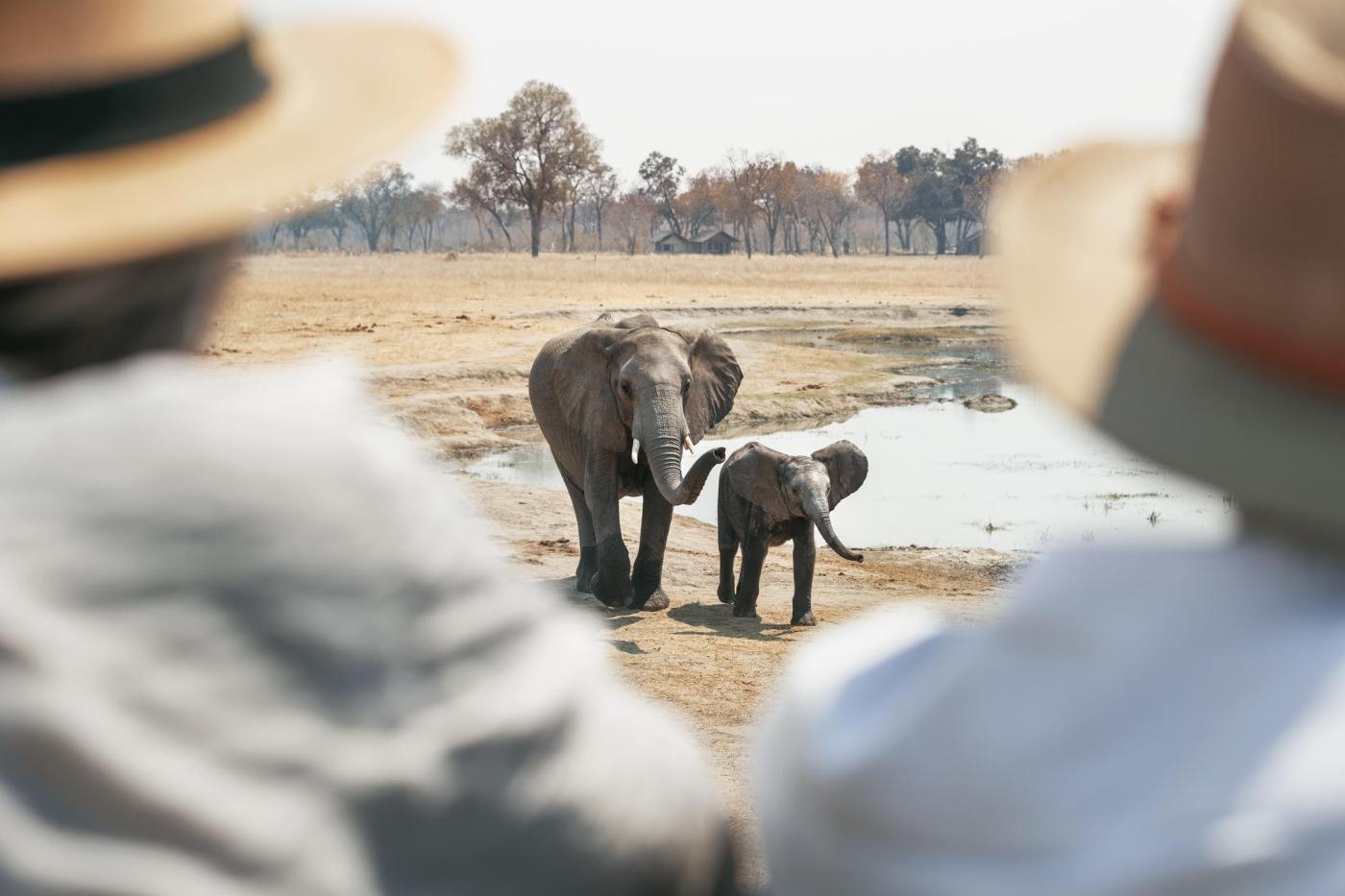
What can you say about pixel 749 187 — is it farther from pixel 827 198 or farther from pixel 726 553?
pixel 726 553

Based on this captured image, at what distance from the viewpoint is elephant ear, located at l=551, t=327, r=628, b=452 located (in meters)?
10.5

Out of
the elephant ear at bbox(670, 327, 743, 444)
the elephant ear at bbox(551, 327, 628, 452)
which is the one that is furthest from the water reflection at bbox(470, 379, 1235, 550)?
the elephant ear at bbox(551, 327, 628, 452)

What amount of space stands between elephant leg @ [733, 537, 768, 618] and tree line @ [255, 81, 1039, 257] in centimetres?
5952

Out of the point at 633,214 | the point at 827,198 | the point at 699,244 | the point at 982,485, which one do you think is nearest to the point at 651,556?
the point at 982,485

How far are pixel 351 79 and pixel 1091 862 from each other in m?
0.77

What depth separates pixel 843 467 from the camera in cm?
1056

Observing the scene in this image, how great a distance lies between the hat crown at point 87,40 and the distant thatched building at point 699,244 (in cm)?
8648

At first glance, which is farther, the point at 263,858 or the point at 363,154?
the point at 363,154

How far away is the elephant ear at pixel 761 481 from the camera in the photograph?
33.4 feet

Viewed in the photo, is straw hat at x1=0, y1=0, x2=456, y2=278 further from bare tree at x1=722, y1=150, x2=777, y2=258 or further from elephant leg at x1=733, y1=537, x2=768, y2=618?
bare tree at x1=722, y1=150, x2=777, y2=258

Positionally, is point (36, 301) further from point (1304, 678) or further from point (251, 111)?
point (1304, 678)

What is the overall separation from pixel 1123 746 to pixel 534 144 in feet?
228

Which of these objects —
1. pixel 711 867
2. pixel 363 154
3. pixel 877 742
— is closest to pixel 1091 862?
pixel 877 742

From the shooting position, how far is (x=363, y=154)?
1098 millimetres
